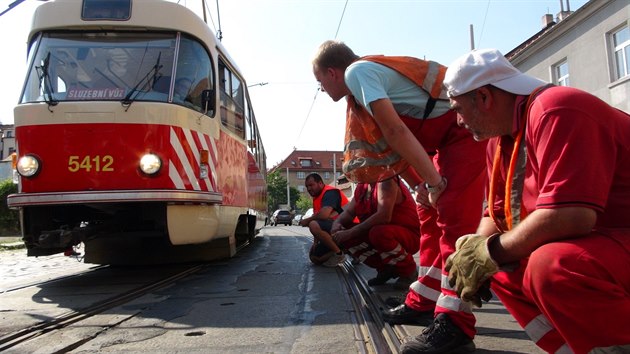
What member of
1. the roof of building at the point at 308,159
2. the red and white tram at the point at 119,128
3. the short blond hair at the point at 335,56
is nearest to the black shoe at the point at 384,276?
the red and white tram at the point at 119,128

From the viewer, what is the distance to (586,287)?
1635mm

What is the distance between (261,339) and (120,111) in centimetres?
326

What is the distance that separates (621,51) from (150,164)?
17804 millimetres

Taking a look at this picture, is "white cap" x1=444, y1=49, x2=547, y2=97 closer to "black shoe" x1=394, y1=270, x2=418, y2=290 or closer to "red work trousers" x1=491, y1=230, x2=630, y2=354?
"red work trousers" x1=491, y1=230, x2=630, y2=354

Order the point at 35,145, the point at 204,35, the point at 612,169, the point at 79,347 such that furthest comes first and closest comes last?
1. the point at 204,35
2. the point at 35,145
3. the point at 79,347
4. the point at 612,169

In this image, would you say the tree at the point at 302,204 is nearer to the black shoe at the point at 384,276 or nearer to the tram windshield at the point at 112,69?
the tram windshield at the point at 112,69

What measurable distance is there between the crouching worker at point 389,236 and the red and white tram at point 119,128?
6.07ft

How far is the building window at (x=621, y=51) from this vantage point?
17156mm

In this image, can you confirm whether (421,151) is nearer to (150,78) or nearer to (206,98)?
(206,98)

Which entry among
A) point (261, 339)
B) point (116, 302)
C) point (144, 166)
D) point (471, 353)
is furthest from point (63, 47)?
point (471, 353)

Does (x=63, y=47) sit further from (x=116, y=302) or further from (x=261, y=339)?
(x=261, y=339)

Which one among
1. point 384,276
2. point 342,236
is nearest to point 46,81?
point 342,236

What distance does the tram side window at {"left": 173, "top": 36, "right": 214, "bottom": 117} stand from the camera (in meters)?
5.82

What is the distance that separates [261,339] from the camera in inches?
123
